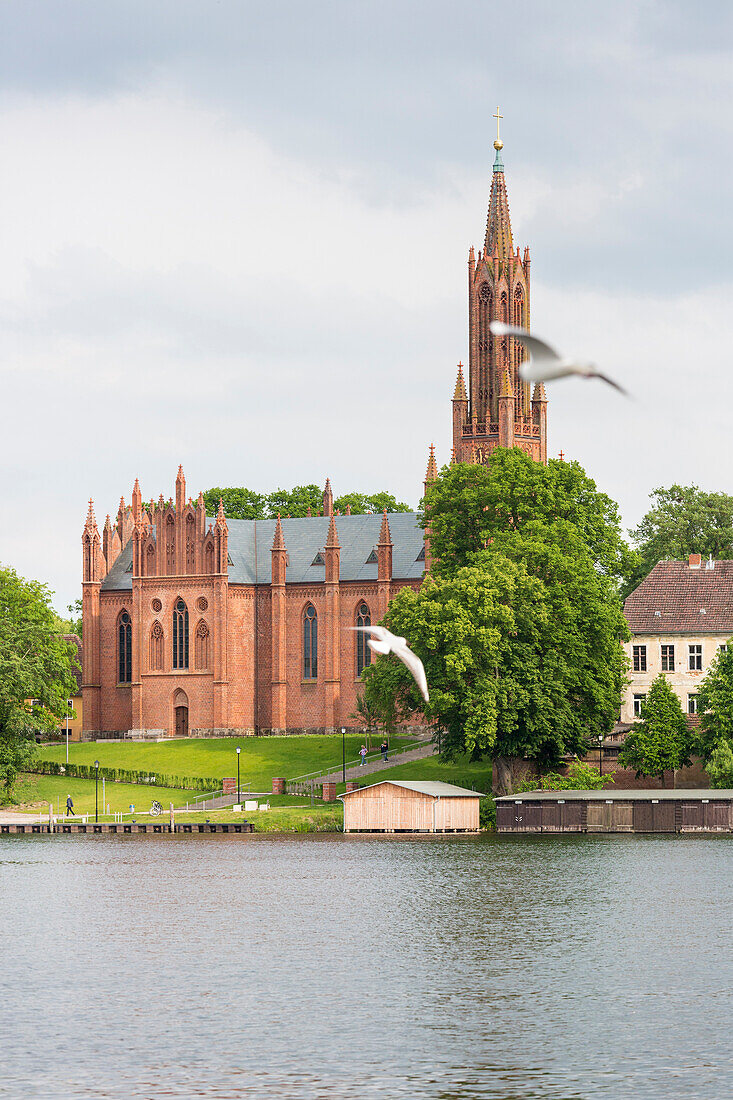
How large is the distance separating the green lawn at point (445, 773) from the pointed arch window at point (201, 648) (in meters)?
28.0

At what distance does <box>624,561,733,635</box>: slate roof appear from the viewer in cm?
10812

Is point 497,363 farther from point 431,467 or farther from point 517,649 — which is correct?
point 517,649

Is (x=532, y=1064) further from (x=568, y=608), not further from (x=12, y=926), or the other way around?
(x=568, y=608)

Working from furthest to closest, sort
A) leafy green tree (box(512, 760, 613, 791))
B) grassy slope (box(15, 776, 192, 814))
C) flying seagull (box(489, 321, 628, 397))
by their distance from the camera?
grassy slope (box(15, 776, 192, 814)), leafy green tree (box(512, 760, 613, 791)), flying seagull (box(489, 321, 628, 397))

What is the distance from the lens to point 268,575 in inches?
5404

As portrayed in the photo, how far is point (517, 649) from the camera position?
3497 inches

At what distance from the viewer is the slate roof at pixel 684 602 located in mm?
108125

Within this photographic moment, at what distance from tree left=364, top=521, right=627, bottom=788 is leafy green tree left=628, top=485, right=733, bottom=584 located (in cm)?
3928

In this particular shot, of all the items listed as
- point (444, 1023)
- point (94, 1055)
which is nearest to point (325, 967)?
point (444, 1023)

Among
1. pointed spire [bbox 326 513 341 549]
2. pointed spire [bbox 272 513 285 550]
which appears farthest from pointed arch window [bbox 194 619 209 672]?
pointed spire [bbox 326 513 341 549]

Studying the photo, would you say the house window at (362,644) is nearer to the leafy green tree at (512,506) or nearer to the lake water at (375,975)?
the leafy green tree at (512,506)

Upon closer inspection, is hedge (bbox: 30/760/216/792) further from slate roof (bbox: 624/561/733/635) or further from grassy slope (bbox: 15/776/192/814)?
slate roof (bbox: 624/561/733/635)

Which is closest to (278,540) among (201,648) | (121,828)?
(201,648)

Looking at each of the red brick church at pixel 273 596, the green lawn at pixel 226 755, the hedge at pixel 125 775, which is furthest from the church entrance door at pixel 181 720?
the hedge at pixel 125 775
